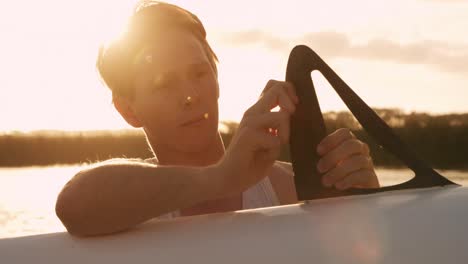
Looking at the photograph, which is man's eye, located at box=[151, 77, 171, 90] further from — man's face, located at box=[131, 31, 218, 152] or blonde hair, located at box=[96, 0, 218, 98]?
blonde hair, located at box=[96, 0, 218, 98]

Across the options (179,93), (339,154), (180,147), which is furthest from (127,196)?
(180,147)

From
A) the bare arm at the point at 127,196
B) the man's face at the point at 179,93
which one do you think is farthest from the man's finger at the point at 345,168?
the man's face at the point at 179,93

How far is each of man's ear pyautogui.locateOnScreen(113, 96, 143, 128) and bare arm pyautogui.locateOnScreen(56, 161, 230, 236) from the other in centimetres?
118

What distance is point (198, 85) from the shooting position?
3.06 m

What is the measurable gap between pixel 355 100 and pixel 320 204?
40 centimetres

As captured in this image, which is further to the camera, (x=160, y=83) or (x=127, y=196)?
(x=160, y=83)

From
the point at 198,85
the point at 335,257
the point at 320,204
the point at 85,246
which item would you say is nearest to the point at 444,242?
the point at 335,257

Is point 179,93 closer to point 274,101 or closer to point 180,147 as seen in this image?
point 180,147

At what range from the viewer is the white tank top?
10.6 ft

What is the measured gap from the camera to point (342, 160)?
239 centimetres

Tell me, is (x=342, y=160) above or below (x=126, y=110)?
Result: below

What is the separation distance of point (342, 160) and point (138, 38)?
1236 millimetres

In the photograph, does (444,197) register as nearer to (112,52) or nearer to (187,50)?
(187,50)

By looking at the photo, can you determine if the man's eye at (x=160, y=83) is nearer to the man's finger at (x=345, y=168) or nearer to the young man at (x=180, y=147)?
the young man at (x=180, y=147)
